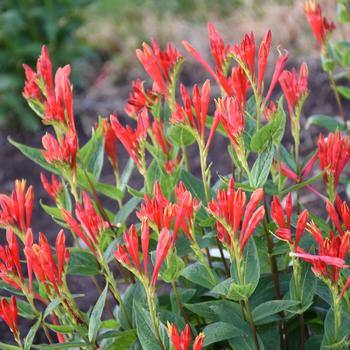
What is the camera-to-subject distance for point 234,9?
6.65 meters

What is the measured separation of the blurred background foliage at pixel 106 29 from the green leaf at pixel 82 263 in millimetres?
3106

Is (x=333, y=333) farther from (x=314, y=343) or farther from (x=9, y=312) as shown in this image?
(x=9, y=312)

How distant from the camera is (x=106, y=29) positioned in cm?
644

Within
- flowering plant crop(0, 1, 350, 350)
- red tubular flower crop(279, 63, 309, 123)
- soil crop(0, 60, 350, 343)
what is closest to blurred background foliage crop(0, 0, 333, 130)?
soil crop(0, 60, 350, 343)

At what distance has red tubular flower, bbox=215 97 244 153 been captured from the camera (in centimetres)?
150

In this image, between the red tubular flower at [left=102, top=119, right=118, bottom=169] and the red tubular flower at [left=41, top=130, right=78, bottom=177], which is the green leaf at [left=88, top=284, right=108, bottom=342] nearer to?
the red tubular flower at [left=41, top=130, right=78, bottom=177]

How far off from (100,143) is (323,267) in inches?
30.5

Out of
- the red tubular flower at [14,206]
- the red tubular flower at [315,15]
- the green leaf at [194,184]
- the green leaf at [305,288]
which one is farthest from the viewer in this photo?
the red tubular flower at [315,15]

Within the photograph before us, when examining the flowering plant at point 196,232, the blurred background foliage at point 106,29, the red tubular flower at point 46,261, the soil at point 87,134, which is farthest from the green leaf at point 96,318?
the blurred background foliage at point 106,29

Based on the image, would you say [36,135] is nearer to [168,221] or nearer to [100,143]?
[100,143]

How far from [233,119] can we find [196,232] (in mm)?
398

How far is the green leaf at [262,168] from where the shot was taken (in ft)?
5.14

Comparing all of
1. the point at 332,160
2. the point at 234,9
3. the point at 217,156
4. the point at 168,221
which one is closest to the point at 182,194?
the point at 168,221

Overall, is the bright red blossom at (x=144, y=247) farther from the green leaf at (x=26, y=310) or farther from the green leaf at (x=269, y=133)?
the green leaf at (x=26, y=310)
